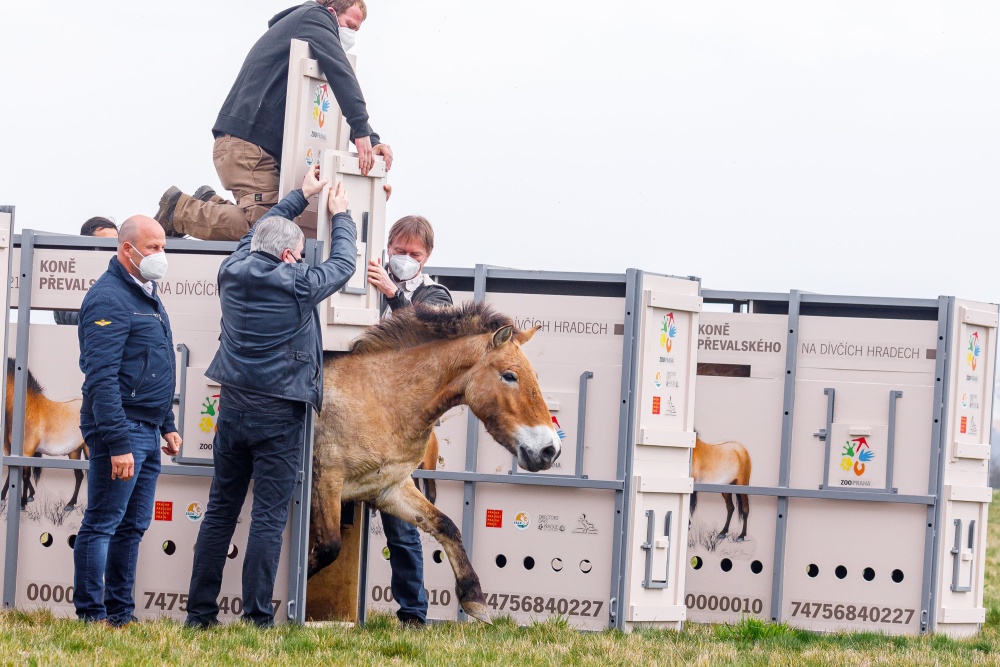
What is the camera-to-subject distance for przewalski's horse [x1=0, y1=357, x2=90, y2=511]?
7824 mm

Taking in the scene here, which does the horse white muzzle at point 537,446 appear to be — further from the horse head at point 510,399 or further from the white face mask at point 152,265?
the white face mask at point 152,265

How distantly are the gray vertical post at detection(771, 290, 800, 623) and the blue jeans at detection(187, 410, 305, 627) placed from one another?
351 cm

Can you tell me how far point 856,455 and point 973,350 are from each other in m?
1.04

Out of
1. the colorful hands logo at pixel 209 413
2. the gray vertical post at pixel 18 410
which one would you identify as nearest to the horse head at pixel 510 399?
the colorful hands logo at pixel 209 413

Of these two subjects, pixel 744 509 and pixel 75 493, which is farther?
pixel 744 509

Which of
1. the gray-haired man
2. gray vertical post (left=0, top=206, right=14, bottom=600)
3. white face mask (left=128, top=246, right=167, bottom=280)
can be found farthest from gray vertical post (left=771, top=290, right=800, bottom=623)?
gray vertical post (left=0, top=206, right=14, bottom=600)

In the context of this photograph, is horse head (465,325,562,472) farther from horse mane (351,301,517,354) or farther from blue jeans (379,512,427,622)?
blue jeans (379,512,427,622)

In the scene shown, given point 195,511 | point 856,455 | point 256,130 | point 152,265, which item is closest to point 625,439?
point 856,455

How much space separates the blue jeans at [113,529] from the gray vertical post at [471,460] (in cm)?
212

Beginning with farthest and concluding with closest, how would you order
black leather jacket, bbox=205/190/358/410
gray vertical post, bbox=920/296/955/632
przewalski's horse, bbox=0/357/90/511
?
gray vertical post, bbox=920/296/955/632 < przewalski's horse, bbox=0/357/90/511 < black leather jacket, bbox=205/190/358/410

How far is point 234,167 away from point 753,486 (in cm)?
386

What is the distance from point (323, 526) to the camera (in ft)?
25.6

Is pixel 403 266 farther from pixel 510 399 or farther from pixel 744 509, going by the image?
pixel 744 509

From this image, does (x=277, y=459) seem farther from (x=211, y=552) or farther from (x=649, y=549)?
(x=649, y=549)
